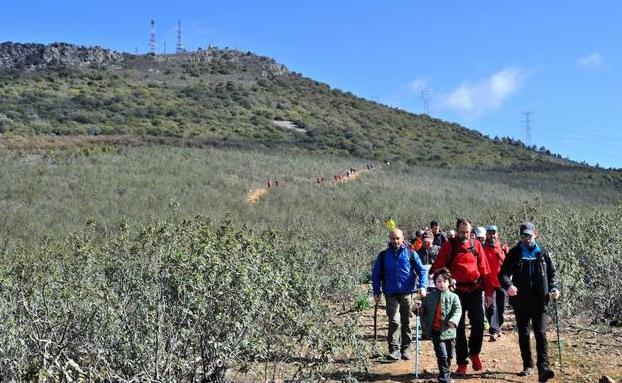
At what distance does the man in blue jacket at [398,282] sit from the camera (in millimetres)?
7184

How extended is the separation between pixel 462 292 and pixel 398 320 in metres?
→ 0.95

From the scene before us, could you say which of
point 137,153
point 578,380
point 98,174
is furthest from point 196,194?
point 578,380

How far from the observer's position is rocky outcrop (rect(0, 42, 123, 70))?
207 ft

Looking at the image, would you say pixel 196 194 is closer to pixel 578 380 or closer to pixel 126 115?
pixel 578 380

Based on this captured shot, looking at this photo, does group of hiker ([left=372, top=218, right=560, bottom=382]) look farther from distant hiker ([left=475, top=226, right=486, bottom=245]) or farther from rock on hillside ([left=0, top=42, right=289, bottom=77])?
rock on hillside ([left=0, top=42, right=289, bottom=77])

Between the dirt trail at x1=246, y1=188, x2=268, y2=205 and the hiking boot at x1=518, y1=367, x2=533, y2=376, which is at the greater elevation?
the dirt trail at x1=246, y1=188, x2=268, y2=205

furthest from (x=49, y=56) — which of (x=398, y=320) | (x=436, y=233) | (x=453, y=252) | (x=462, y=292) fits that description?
(x=462, y=292)

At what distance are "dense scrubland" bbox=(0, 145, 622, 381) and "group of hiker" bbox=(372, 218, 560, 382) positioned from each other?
74 cm

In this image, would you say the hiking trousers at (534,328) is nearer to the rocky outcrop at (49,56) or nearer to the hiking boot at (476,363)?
the hiking boot at (476,363)

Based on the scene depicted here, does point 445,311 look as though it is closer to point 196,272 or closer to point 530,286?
point 530,286

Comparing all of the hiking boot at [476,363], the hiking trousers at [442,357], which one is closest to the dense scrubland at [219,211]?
the hiking trousers at [442,357]

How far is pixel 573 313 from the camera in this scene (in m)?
9.02

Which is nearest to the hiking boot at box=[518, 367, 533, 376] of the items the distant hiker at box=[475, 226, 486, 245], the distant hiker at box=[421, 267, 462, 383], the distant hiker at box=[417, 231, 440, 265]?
the distant hiker at box=[421, 267, 462, 383]

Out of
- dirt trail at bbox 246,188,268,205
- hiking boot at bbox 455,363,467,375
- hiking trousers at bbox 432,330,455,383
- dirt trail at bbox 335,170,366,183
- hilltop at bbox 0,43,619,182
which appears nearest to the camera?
hiking trousers at bbox 432,330,455,383
